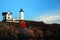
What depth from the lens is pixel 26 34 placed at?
4241 centimetres

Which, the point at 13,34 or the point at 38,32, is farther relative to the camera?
the point at 38,32

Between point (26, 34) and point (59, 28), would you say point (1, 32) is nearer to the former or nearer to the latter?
point (26, 34)

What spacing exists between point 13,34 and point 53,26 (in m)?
12.2

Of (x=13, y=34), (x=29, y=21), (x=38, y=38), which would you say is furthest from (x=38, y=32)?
(x=29, y=21)

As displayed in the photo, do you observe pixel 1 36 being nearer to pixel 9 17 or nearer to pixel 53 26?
pixel 53 26

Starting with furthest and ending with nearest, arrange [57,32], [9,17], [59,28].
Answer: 1. [9,17]
2. [59,28]
3. [57,32]

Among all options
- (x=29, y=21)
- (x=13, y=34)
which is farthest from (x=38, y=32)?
(x=29, y=21)

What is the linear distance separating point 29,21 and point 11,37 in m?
19.7

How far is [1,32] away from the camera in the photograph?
42812mm

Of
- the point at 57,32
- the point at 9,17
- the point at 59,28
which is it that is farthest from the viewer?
the point at 9,17

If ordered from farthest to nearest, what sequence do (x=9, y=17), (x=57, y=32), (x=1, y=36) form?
(x=9, y=17)
(x=57, y=32)
(x=1, y=36)

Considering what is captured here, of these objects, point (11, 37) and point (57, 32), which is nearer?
point (11, 37)

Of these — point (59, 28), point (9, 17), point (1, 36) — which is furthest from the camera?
point (9, 17)

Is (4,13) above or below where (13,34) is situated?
above
